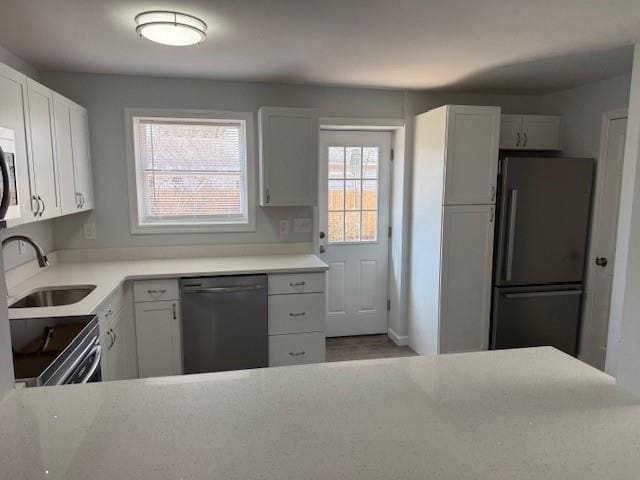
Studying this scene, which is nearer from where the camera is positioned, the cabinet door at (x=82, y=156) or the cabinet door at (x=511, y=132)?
the cabinet door at (x=82, y=156)

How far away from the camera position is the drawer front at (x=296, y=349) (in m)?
3.16

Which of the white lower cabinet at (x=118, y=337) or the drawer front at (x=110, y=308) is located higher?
the drawer front at (x=110, y=308)

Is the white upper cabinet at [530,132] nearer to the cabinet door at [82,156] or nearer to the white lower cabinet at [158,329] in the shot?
the white lower cabinet at [158,329]

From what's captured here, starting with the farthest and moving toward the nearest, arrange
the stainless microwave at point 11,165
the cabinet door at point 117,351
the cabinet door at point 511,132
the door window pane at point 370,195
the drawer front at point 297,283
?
the door window pane at point 370,195
the cabinet door at point 511,132
the drawer front at point 297,283
the cabinet door at point 117,351
the stainless microwave at point 11,165

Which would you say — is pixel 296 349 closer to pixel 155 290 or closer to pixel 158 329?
pixel 158 329

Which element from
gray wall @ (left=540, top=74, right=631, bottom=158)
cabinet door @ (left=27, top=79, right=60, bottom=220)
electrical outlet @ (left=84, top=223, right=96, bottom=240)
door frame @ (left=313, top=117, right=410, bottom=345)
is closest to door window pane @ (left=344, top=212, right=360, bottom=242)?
door frame @ (left=313, top=117, right=410, bottom=345)

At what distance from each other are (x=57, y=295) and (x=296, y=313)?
4.99 feet

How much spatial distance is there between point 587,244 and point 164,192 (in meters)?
3.44

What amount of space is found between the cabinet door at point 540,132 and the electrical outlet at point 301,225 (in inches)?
77.6

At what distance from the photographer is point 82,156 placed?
10.1 ft

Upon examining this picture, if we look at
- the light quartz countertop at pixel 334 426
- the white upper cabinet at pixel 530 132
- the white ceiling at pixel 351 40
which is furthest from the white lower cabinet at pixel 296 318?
the white upper cabinet at pixel 530 132

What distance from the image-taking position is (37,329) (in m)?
1.88

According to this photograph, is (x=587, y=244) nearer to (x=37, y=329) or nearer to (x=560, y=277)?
(x=560, y=277)

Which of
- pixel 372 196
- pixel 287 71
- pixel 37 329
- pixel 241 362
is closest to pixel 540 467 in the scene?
pixel 37 329
